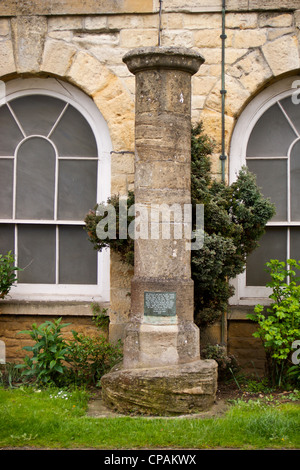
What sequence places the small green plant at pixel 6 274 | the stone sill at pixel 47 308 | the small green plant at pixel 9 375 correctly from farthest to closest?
the stone sill at pixel 47 308, the small green plant at pixel 6 274, the small green plant at pixel 9 375

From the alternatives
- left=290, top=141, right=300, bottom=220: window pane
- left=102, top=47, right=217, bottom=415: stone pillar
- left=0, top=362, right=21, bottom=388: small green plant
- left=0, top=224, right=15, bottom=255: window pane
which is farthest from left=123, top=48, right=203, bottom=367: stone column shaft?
left=0, top=224, right=15, bottom=255: window pane

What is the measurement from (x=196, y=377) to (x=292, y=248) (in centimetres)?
238

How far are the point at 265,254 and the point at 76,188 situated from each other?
7.38 ft

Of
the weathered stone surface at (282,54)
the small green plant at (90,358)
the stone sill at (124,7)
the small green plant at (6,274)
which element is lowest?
the small green plant at (90,358)

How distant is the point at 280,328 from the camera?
6.35 m

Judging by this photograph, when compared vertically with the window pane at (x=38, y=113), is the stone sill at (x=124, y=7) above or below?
above

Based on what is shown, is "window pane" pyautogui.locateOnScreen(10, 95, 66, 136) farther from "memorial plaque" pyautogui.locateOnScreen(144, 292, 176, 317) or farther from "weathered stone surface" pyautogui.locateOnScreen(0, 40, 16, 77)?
"memorial plaque" pyautogui.locateOnScreen(144, 292, 176, 317)

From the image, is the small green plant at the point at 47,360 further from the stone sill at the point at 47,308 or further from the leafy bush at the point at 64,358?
the stone sill at the point at 47,308

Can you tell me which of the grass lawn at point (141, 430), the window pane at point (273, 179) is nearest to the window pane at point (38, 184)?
the window pane at point (273, 179)

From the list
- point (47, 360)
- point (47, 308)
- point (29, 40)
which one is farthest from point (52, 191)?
point (47, 360)

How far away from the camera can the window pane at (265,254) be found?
7332 mm

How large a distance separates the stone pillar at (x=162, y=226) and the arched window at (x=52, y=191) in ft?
5.73

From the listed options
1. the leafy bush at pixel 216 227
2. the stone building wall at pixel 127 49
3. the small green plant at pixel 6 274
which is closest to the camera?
the leafy bush at pixel 216 227
